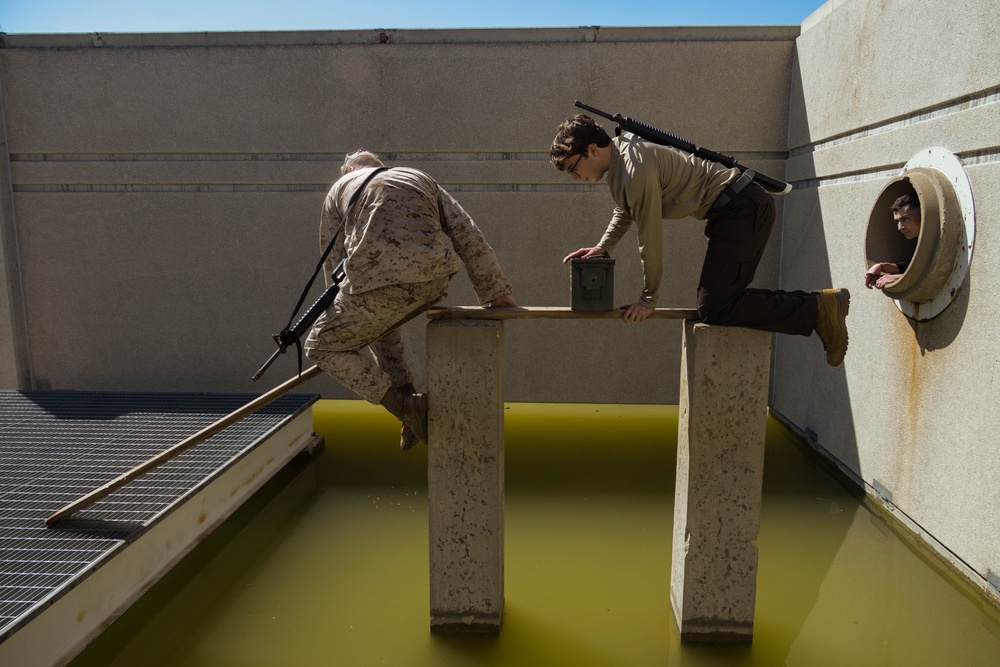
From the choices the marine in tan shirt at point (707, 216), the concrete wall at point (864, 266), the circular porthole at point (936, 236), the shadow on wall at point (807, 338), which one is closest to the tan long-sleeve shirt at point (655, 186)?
the marine in tan shirt at point (707, 216)

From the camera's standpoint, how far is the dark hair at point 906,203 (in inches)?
119

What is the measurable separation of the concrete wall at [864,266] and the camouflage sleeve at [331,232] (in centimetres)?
246

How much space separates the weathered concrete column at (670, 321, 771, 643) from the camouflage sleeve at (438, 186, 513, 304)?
2.41ft

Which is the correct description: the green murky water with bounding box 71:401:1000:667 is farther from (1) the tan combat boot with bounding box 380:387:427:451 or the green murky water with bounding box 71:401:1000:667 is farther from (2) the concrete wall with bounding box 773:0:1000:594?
(1) the tan combat boot with bounding box 380:387:427:451

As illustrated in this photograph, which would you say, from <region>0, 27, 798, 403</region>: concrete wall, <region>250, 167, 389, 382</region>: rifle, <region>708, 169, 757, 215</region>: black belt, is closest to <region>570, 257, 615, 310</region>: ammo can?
<region>708, 169, 757, 215</region>: black belt

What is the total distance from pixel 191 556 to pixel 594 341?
3084 millimetres

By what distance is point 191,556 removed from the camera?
3119mm

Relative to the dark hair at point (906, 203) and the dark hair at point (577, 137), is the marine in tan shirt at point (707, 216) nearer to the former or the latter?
the dark hair at point (577, 137)

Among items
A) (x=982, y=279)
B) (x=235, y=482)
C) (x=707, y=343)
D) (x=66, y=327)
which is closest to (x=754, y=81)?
(x=982, y=279)

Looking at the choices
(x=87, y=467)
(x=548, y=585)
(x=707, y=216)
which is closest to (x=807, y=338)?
(x=707, y=216)

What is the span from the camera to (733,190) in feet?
7.83

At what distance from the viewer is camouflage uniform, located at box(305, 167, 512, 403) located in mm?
2332

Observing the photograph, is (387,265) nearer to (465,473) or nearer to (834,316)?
(465,473)

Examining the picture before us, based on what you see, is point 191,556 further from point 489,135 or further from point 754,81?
point 754,81
